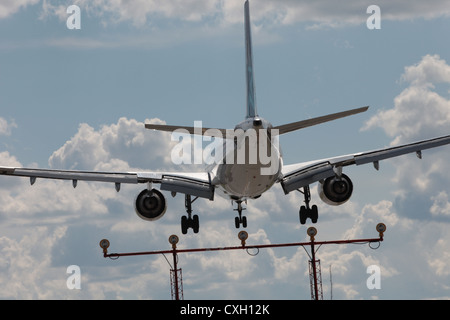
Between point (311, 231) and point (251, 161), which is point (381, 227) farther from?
point (251, 161)

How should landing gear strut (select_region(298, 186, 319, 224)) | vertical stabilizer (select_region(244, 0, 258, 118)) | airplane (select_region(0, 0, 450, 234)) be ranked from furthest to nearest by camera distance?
landing gear strut (select_region(298, 186, 319, 224)) → vertical stabilizer (select_region(244, 0, 258, 118)) → airplane (select_region(0, 0, 450, 234))

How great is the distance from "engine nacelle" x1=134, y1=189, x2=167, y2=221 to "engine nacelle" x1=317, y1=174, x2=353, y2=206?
10.2 metres

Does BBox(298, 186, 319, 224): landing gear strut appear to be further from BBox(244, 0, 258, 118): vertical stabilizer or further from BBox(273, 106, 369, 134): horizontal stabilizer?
BBox(273, 106, 369, 134): horizontal stabilizer

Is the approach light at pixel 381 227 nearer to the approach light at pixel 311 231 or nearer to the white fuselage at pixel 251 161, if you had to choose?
the approach light at pixel 311 231

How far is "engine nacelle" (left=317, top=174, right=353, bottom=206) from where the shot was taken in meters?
55.6

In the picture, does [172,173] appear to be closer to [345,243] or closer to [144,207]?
[144,207]

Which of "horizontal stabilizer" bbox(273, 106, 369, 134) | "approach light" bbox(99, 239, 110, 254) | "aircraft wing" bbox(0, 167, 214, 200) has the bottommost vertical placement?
"approach light" bbox(99, 239, 110, 254)

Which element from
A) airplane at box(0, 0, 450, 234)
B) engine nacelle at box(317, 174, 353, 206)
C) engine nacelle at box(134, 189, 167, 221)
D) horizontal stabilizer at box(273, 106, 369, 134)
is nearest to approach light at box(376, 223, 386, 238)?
airplane at box(0, 0, 450, 234)

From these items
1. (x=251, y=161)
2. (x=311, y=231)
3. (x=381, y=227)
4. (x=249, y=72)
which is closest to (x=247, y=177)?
(x=251, y=161)

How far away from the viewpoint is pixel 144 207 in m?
56.5

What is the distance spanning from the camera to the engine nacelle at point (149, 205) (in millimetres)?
56469

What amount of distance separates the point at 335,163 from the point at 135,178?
12.6 meters
